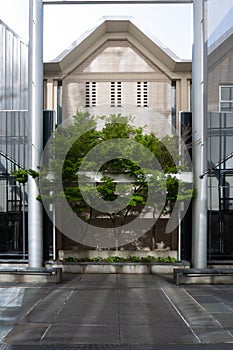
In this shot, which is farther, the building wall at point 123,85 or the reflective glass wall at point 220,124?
the building wall at point 123,85

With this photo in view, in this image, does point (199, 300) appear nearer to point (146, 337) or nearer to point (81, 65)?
point (146, 337)

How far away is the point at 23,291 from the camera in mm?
11633

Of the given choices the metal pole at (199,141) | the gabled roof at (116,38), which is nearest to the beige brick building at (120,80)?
the gabled roof at (116,38)

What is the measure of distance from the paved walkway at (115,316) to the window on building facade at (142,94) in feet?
25.0

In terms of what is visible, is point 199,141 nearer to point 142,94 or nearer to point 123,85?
point 142,94

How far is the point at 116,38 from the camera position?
1806 cm

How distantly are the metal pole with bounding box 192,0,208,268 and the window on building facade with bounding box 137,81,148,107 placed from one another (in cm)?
318

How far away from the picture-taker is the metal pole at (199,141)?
576 inches

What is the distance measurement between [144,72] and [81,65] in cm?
259

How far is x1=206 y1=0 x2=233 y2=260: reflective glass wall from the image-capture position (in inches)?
518

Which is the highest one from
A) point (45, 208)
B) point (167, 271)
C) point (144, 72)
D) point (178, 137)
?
point (144, 72)

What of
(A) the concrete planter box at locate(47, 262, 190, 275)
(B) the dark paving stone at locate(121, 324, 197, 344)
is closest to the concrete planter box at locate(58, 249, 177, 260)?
(A) the concrete planter box at locate(47, 262, 190, 275)

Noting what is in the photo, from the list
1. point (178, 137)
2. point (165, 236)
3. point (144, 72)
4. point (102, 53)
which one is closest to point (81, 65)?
point (102, 53)

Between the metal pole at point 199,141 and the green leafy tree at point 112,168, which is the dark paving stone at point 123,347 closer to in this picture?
the metal pole at point 199,141
